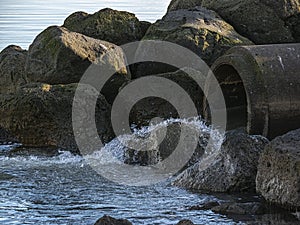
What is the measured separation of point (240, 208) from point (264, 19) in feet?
22.4

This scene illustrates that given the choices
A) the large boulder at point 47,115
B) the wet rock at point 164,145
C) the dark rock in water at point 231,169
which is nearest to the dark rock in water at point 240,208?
the dark rock in water at point 231,169

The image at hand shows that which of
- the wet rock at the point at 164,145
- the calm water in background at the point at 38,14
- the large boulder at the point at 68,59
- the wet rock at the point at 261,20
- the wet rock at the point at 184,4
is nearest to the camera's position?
the wet rock at the point at 164,145

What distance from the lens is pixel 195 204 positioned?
8.73 meters

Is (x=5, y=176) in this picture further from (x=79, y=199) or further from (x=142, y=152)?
(x=142, y=152)

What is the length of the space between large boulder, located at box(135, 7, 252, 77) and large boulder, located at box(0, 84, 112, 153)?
5.90ft

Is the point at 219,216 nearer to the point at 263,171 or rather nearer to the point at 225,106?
the point at 263,171

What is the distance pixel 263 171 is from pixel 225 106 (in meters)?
4.23

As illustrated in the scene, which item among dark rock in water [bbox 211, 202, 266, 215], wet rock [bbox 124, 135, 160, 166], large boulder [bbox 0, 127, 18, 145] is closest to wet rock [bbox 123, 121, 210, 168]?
wet rock [bbox 124, 135, 160, 166]

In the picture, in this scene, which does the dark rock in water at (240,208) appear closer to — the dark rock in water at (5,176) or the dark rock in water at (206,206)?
the dark rock in water at (206,206)

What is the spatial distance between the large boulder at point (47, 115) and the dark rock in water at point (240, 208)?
405cm

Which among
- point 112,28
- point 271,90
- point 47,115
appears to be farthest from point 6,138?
point 271,90

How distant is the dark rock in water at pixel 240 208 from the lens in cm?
824

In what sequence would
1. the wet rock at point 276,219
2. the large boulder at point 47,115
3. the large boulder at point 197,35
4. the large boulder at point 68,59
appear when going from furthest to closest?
the large boulder at point 197,35
the large boulder at point 68,59
the large boulder at point 47,115
the wet rock at point 276,219

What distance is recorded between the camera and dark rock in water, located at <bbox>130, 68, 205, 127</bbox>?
12.7 metres
